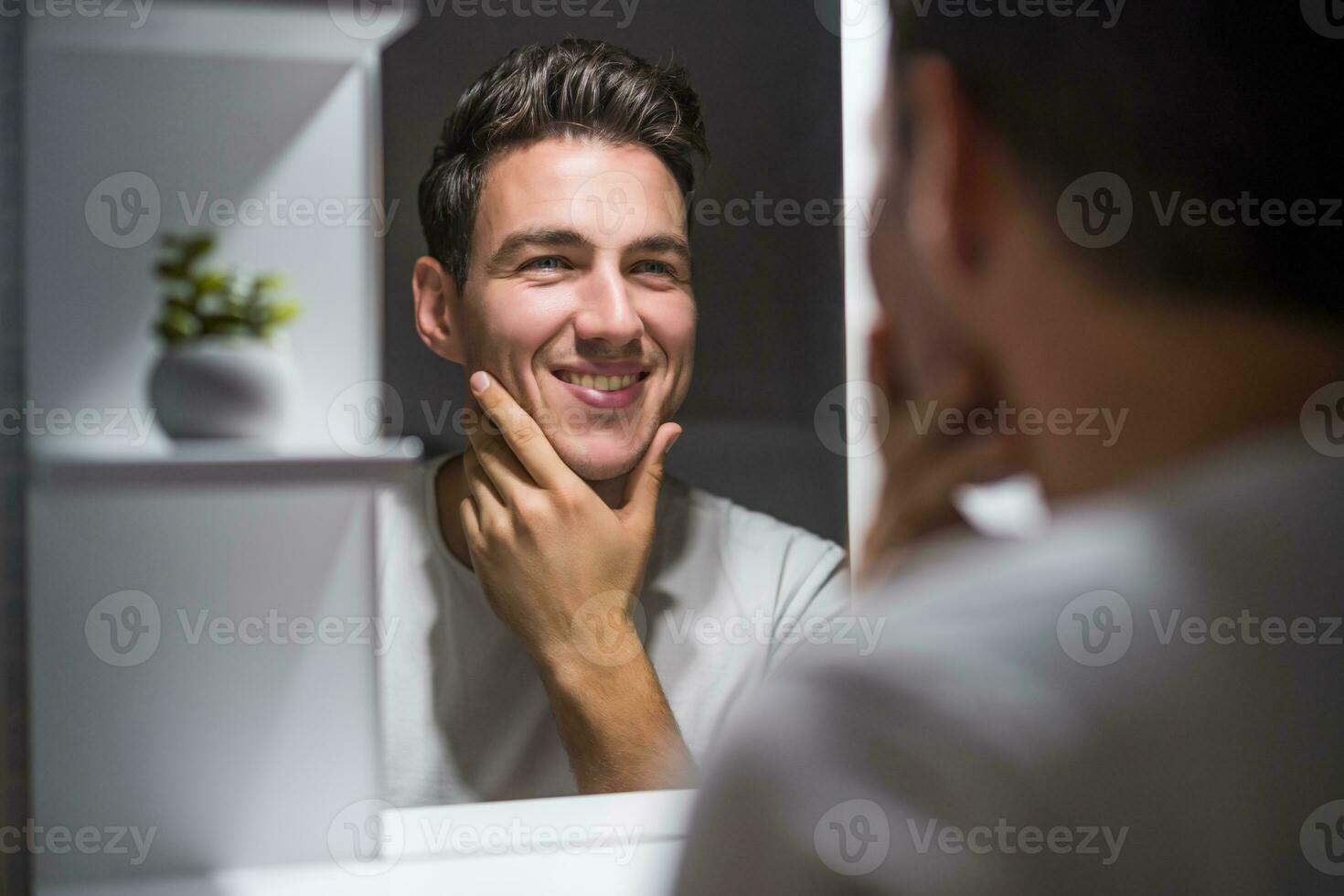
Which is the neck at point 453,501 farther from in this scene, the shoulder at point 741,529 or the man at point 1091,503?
the man at point 1091,503

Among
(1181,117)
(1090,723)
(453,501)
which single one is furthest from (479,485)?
(1181,117)

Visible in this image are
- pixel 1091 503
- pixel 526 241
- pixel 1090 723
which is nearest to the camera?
pixel 1090 723

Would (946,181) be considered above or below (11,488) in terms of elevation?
above

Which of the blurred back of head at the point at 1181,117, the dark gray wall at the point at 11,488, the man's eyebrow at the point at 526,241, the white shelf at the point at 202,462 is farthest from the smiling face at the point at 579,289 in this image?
the dark gray wall at the point at 11,488

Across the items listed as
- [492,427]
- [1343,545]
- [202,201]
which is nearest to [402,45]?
[202,201]

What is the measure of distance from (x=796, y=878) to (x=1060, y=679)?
19cm

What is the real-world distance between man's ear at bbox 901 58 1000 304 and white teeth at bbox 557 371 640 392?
0.84ft

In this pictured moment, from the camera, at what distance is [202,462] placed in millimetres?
959

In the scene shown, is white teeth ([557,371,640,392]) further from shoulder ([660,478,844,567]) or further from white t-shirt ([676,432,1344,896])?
white t-shirt ([676,432,1344,896])

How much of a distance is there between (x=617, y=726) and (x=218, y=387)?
427 millimetres

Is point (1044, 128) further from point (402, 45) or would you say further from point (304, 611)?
point (304, 611)

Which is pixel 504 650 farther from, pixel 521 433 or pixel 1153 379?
pixel 1153 379

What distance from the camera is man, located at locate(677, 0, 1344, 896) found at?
2.22 ft

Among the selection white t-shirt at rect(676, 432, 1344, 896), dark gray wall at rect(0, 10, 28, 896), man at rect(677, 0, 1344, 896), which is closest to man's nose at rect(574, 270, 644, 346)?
man at rect(677, 0, 1344, 896)
